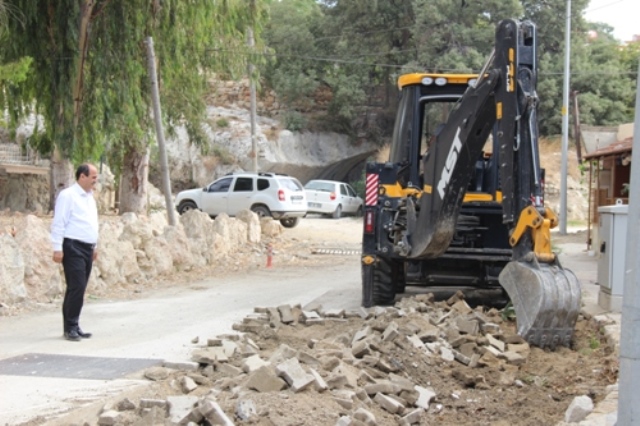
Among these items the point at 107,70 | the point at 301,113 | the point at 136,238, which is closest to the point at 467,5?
the point at 301,113

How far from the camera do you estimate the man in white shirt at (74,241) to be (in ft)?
28.2

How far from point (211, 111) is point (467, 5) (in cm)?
1446

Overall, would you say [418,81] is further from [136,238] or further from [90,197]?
[136,238]

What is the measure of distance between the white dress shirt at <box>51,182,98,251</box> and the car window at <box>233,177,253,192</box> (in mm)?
19063

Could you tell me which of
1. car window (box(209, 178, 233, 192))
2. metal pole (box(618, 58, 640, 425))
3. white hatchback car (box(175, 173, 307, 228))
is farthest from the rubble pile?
car window (box(209, 178, 233, 192))

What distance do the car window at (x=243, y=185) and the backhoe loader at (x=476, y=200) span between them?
15547 millimetres

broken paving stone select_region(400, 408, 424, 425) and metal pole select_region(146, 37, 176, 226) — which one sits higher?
metal pole select_region(146, 37, 176, 226)

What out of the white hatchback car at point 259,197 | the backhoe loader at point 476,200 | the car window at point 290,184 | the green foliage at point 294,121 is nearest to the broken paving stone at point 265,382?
the backhoe loader at point 476,200

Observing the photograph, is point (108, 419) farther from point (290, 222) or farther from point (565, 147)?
point (565, 147)

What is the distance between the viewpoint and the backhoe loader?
7.20 m

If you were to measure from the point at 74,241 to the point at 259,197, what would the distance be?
61.7 feet

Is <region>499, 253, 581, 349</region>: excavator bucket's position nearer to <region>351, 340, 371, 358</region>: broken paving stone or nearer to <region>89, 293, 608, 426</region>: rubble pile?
<region>89, 293, 608, 426</region>: rubble pile

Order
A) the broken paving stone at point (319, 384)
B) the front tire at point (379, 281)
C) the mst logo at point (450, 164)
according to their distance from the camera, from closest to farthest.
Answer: the broken paving stone at point (319, 384) → the mst logo at point (450, 164) → the front tire at point (379, 281)

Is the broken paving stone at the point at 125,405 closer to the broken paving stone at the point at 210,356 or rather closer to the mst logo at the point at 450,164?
the broken paving stone at the point at 210,356
